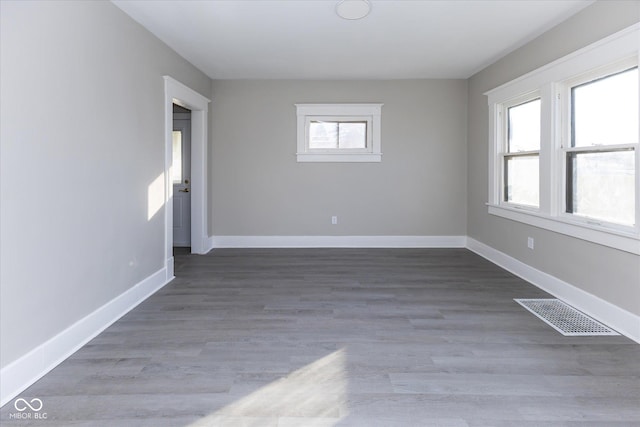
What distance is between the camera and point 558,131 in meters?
3.67

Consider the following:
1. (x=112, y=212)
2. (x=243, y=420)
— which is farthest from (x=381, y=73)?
(x=243, y=420)

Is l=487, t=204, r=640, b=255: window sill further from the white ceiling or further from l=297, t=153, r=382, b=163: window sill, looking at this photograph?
l=297, t=153, r=382, b=163: window sill

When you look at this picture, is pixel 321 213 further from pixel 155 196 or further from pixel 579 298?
pixel 579 298

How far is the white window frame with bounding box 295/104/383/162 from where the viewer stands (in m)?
5.86

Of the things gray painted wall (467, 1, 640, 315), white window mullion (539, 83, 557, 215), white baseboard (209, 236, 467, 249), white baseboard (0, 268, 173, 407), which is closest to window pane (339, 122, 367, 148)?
white baseboard (209, 236, 467, 249)

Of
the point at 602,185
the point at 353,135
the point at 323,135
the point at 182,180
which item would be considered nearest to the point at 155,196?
the point at 182,180

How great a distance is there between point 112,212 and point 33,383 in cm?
130

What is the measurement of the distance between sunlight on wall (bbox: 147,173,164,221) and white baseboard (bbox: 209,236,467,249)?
2114mm

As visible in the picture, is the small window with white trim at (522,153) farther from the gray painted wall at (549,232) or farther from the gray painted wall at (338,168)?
the gray painted wall at (338,168)

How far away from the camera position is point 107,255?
118 inches

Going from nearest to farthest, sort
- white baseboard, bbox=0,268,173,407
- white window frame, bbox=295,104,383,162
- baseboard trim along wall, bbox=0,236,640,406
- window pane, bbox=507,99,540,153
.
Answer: white baseboard, bbox=0,268,173,407 < baseboard trim along wall, bbox=0,236,640,406 < window pane, bbox=507,99,540,153 < white window frame, bbox=295,104,383,162

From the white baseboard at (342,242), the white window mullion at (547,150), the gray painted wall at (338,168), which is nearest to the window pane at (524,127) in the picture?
the white window mullion at (547,150)

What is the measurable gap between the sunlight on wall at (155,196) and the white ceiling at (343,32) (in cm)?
140

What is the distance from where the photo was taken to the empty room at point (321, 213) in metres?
2.07
